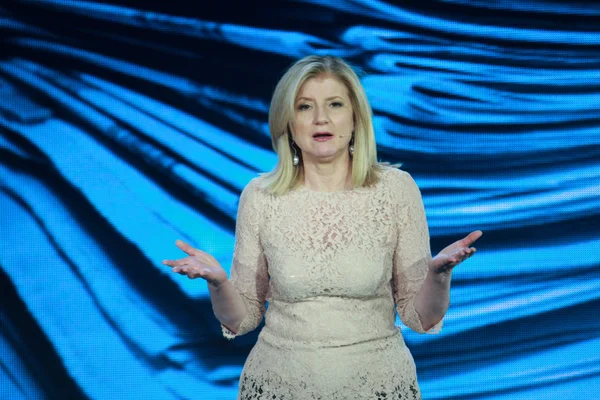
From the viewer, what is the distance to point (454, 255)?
1406 millimetres

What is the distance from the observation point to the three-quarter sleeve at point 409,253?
165 cm

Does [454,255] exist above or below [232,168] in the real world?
below

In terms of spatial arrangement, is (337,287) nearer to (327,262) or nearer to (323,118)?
(327,262)

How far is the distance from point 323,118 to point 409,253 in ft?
1.17

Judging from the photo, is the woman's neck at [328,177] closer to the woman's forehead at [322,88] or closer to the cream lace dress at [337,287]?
the cream lace dress at [337,287]

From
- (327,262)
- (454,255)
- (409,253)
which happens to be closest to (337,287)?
(327,262)

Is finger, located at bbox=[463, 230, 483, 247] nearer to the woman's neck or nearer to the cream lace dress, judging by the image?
the cream lace dress

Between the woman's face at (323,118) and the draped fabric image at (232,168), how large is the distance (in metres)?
1.14

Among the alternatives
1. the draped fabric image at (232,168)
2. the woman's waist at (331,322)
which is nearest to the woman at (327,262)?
the woman's waist at (331,322)

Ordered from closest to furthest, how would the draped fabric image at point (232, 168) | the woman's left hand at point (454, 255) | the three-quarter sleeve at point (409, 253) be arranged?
the woman's left hand at point (454, 255), the three-quarter sleeve at point (409, 253), the draped fabric image at point (232, 168)

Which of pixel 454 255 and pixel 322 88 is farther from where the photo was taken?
pixel 322 88

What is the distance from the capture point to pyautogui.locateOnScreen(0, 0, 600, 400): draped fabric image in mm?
2816

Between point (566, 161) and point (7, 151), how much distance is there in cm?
224

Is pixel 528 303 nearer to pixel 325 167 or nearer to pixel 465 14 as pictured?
pixel 465 14
